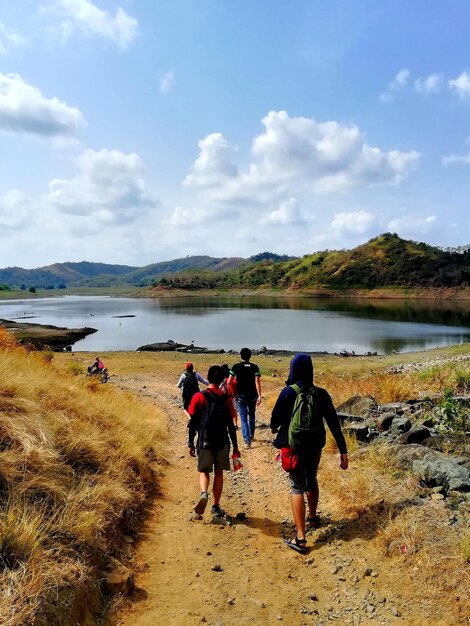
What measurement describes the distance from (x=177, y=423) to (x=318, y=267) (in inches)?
6418

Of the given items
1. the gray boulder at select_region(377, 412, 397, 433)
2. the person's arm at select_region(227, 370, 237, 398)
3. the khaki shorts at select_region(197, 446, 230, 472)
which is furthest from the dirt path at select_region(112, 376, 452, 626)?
the person's arm at select_region(227, 370, 237, 398)

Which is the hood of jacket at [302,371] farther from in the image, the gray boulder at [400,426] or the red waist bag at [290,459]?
the gray boulder at [400,426]

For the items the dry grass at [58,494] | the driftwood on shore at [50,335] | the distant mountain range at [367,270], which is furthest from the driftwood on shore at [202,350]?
the distant mountain range at [367,270]

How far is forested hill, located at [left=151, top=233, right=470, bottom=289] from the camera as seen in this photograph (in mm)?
126275

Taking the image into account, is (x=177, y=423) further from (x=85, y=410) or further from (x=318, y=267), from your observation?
(x=318, y=267)

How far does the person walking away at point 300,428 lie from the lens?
15.9ft

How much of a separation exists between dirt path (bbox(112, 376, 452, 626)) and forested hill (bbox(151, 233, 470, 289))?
122 m

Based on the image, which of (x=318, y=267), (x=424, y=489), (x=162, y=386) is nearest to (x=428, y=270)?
(x=318, y=267)

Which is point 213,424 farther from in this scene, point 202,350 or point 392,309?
point 392,309

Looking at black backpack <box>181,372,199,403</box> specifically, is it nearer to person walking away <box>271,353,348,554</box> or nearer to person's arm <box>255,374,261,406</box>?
person's arm <box>255,374,261,406</box>

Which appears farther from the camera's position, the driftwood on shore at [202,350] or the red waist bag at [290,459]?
the driftwood on shore at [202,350]

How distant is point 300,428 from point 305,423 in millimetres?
79

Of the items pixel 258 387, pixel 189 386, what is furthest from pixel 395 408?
pixel 189 386

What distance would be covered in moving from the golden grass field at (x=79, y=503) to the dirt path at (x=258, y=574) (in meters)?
0.29
